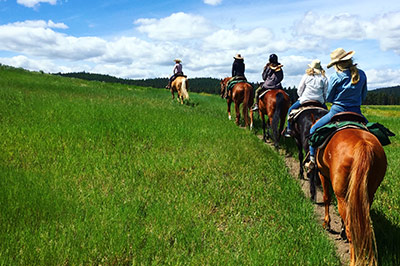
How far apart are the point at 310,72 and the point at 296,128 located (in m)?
1.53

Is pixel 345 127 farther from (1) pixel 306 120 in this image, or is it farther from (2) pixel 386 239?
(1) pixel 306 120

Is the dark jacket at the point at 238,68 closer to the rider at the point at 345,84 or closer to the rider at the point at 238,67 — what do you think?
the rider at the point at 238,67

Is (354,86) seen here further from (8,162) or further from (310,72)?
(8,162)

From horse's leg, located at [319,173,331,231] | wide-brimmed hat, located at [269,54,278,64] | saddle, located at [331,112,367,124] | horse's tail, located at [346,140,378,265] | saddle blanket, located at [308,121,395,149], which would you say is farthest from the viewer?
wide-brimmed hat, located at [269,54,278,64]

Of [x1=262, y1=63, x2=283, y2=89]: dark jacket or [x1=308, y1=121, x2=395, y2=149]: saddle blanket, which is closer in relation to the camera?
[x1=308, y1=121, x2=395, y2=149]: saddle blanket

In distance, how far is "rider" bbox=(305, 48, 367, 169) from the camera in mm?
4812

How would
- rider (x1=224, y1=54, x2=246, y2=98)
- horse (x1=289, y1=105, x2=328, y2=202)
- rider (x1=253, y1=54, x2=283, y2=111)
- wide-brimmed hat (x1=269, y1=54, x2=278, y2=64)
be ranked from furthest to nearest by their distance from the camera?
rider (x1=224, y1=54, x2=246, y2=98) < wide-brimmed hat (x1=269, y1=54, x2=278, y2=64) < rider (x1=253, y1=54, x2=283, y2=111) < horse (x1=289, y1=105, x2=328, y2=202)

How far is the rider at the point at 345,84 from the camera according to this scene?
15.8 feet

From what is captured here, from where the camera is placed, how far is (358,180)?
11.6ft

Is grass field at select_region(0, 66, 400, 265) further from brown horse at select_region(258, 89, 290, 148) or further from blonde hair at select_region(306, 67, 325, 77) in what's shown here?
blonde hair at select_region(306, 67, 325, 77)

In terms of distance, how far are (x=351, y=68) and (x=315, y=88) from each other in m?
2.66

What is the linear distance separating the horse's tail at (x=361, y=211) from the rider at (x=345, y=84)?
158 centimetres

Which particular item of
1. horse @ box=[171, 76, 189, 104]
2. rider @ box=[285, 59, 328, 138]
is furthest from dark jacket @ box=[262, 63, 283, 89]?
horse @ box=[171, 76, 189, 104]

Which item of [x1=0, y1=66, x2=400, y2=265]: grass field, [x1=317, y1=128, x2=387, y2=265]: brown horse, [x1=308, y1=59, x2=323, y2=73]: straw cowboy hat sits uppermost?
[x1=308, y1=59, x2=323, y2=73]: straw cowboy hat
